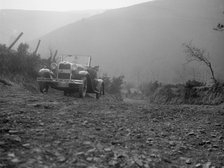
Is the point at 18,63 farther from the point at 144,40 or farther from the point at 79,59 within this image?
the point at 144,40

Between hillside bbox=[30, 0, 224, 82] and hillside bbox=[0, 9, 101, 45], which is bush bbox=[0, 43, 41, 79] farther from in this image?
hillside bbox=[0, 9, 101, 45]

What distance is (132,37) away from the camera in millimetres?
108062

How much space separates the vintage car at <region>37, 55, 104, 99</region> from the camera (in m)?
10.7

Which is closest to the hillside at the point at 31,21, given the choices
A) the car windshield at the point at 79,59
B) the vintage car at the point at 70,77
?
the car windshield at the point at 79,59

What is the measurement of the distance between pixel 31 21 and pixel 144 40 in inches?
4484

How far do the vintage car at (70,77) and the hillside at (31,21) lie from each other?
439ft

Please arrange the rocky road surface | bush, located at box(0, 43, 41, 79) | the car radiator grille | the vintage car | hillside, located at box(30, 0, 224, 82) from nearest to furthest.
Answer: the rocky road surface → the vintage car → the car radiator grille → bush, located at box(0, 43, 41, 79) → hillside, located at box(30, 0, 224, 82)

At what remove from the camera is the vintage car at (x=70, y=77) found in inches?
420

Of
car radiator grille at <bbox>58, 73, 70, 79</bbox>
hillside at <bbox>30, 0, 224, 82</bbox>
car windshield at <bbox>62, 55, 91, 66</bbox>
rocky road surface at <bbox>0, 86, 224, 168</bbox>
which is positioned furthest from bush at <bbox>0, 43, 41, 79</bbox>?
hillside at <bbox>30, 0, 224, 82</bbox>

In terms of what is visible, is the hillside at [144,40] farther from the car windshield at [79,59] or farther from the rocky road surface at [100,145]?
the rocky road surface at [100,145]

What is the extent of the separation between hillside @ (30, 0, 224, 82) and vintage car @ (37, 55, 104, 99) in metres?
A: 65.9

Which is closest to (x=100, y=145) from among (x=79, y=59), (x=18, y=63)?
(x=79, y=59)

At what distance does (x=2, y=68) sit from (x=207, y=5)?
16345cm

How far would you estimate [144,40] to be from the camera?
104 m
